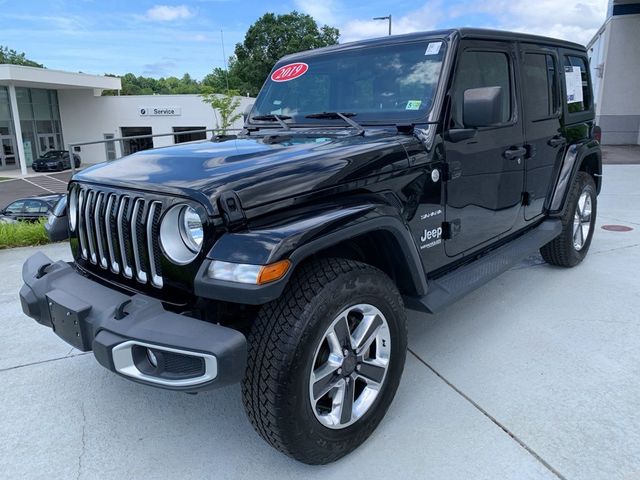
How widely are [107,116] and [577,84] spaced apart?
4165 centimetres

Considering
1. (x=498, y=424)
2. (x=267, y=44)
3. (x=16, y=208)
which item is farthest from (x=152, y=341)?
(x=267, y=44)

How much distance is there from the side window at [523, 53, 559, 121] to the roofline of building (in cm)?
3582

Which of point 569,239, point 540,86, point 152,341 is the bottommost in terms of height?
point 569,239

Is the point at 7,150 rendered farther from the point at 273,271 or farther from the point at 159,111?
the point at 273,271

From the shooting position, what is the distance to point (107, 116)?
Answer: 4081 cm

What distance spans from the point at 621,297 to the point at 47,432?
415 centimetres

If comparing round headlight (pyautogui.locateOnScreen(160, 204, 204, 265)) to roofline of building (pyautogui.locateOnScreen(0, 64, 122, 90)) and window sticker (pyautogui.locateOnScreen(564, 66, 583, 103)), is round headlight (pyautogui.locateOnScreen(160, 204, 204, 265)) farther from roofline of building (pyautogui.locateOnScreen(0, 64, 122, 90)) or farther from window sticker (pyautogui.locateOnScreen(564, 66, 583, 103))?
roofline of building (pyautogui.locateOnScreen(0, 64, 122, 90))

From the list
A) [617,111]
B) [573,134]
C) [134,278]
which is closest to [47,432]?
[134,278]

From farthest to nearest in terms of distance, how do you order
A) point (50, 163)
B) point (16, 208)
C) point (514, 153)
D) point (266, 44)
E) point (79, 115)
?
point (266, 44) < point (79, 115) < point (50, 163) < point (16, 208) < point (514, 153)

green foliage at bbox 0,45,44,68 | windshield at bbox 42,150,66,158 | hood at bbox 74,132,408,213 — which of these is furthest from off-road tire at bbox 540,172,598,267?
green foliage at bbox 0,45,44,68

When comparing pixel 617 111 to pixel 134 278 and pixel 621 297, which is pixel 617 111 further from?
pixel 134 278

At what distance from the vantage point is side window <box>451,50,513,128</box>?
310 cm

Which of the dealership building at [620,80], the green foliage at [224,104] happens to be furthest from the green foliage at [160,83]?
the dealership building at [620,80]

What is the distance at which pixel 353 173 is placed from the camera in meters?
2.43
